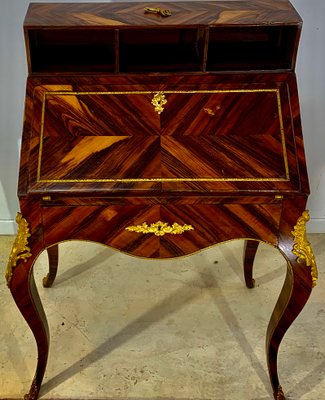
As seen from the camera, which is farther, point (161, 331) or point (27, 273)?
point (161, 331)

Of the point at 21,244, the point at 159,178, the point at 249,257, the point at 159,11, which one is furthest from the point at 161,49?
the point at 249,257

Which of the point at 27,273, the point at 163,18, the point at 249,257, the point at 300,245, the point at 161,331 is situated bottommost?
the point at 161,331

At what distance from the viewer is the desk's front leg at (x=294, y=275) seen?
153cm

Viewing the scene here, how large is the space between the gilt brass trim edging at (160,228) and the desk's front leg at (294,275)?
10.0 inches

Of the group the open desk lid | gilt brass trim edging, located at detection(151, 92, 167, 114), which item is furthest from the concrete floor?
gilt brass trim edging, located at detection(151, 92, 167, 114)

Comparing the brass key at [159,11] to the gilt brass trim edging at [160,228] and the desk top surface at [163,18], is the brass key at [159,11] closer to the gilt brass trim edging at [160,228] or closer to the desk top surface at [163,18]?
the desk top surface at [163,18]

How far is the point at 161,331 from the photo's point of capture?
2.08 meters

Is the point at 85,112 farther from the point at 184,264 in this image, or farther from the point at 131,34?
the point at 184,264

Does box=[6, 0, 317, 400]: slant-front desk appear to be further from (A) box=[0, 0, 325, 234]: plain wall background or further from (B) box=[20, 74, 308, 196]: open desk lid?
(A) box=[0, 0, 325, 234]: plain wall background

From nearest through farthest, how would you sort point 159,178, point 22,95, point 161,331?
point 159,178, point 161,331, point 22,95

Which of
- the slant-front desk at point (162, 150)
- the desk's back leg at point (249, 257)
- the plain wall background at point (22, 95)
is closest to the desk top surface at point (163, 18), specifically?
the slant-front desk at point (162, 150)

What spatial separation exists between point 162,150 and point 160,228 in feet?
0.65

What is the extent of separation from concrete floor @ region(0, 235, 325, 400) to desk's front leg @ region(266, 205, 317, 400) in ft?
0.86

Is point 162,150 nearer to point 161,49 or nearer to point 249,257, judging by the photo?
point 161,49
